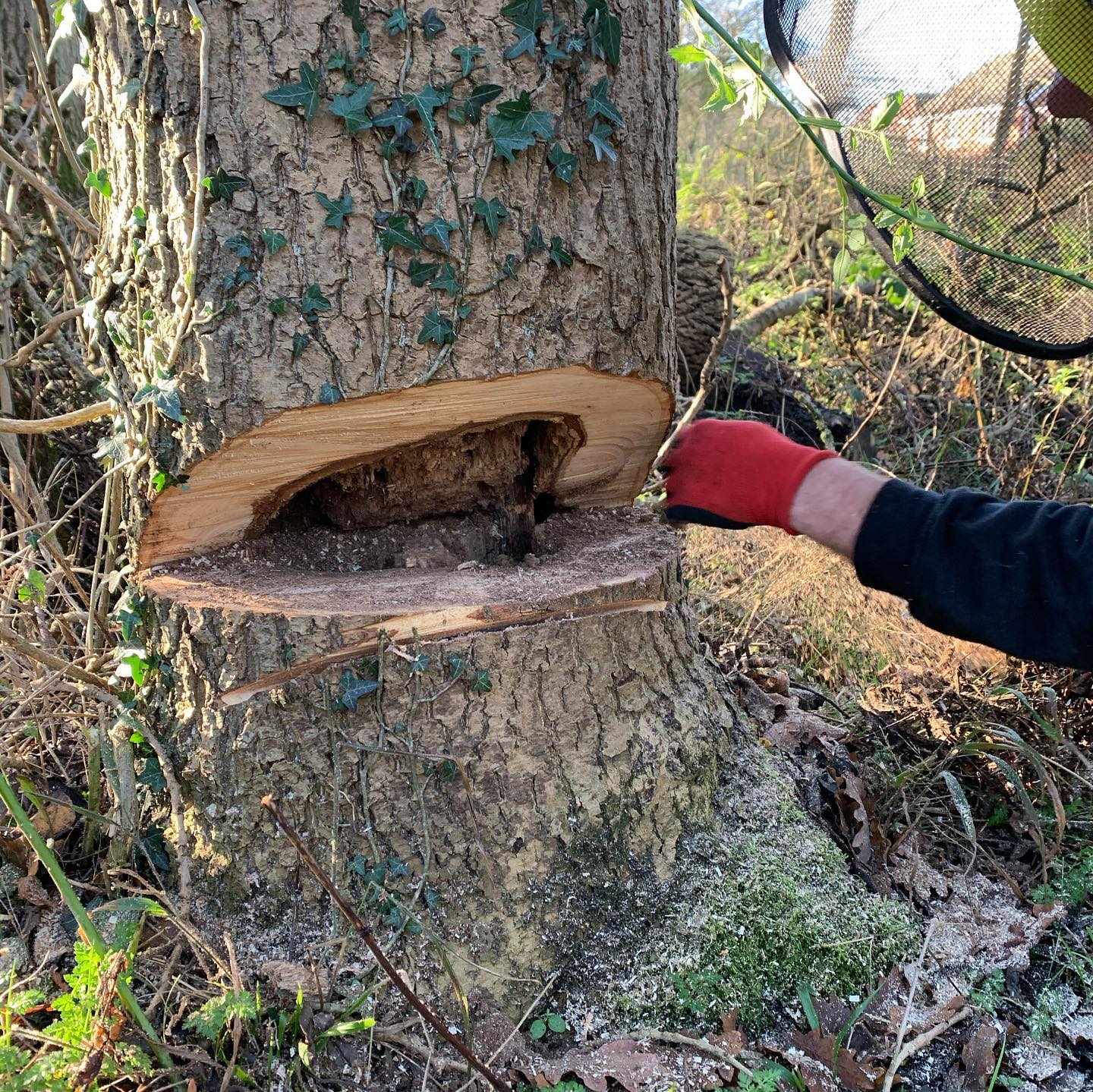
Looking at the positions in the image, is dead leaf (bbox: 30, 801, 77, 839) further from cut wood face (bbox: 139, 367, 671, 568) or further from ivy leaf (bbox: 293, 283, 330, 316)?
ivy leaf (bbox: 293, 283, 330, 316)

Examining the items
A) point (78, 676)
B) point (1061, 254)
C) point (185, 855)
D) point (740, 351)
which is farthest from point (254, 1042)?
point (740, 351)

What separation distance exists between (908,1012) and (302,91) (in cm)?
199

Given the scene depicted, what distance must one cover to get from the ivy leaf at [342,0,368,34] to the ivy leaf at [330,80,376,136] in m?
0.08

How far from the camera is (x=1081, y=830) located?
2.24m

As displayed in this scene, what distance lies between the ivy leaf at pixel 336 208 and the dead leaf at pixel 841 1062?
1.70m

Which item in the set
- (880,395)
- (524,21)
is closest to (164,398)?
(524,21)

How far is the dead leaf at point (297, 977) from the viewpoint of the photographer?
1569 mm

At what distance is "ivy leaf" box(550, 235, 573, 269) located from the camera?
5.37 ft

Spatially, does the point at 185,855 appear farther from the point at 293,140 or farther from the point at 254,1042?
the point at 293,140

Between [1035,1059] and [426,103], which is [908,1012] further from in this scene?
[426,103]

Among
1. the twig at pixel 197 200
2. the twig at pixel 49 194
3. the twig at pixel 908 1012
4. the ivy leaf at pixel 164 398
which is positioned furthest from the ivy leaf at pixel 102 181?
the twig at pixel 908 1012

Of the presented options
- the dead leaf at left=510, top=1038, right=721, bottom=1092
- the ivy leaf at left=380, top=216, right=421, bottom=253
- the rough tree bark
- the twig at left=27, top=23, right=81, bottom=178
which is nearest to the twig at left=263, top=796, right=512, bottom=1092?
the dead leaf at left=510, top=1038, right=721, bottom=1092

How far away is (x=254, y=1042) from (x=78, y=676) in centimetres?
80

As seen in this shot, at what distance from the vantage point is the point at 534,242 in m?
1.61
